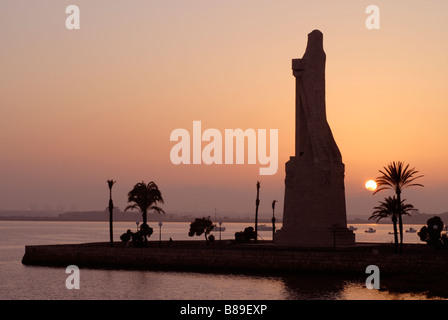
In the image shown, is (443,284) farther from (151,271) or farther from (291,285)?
(151,271)

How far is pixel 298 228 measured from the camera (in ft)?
249

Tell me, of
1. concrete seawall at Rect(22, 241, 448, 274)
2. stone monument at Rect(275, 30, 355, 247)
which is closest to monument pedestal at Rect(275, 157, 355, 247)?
stone monument at Rect(275, 30, 355, 247)

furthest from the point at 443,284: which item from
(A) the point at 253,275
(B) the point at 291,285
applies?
(A) the point at 253,275

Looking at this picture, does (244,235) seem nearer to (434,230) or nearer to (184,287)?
(434,230)

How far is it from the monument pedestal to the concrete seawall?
8.40 feet

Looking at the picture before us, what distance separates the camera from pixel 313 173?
7550 centimetres

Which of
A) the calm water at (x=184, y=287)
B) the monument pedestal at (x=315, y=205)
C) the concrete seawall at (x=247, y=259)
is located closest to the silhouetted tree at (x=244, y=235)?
the monument pedestal at (x=315, y=205)

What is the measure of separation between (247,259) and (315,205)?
38.2 ft

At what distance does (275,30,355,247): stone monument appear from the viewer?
75062mm

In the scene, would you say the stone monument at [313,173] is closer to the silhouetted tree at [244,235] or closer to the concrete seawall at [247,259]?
the concrete seawall at [247,259]

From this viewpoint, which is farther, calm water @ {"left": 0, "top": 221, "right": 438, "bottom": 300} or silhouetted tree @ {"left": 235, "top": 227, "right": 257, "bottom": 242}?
silhouetted tree @ {"left": 235, "top": 227, "right": 257, "bottom": 242}

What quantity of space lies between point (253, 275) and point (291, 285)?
7.10 metres

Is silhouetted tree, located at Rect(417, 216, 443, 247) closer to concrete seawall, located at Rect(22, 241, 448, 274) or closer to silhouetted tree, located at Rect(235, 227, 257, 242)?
concrete seawall, located at Rect(22, 241, 448, 274)
